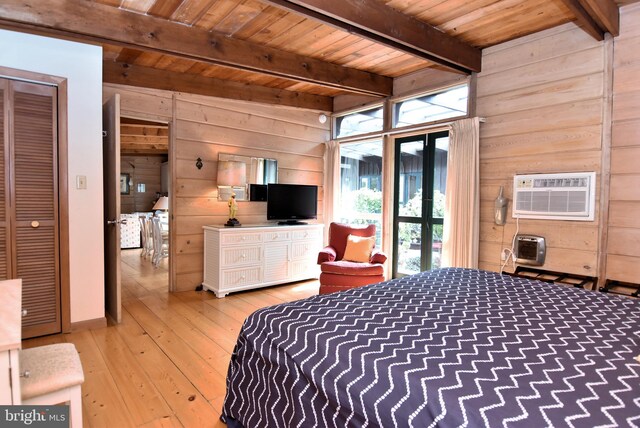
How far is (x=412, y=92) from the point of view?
14.5ft

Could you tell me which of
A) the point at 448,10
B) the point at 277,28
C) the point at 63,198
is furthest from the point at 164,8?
the point at 448,10

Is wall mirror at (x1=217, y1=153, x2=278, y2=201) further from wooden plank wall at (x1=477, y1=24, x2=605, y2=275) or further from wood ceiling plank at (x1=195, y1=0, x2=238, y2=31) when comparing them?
wooden plank wall at (x1=477, y1=24, x2=605, y2=275)

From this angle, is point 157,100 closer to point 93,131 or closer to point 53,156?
point 93,131

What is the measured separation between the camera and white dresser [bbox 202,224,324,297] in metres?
4.21

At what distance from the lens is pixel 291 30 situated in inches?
128

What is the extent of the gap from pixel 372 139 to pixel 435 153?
3.41 feet

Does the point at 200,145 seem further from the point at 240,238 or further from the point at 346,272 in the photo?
the point at 346,272

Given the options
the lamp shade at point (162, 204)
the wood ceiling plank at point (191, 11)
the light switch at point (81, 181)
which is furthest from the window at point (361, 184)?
the lamp shade at point (162, 204)

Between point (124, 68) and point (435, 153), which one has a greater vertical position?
point (124, 68)

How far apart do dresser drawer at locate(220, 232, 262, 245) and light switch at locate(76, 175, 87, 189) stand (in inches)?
57.4

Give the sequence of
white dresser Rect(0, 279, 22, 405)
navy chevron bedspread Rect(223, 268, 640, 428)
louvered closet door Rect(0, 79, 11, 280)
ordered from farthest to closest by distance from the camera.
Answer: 1. louvered closet door Rect(0, 79, 11, 280)
2. white dresser Rect(0, 279, 22, 405)
3. navy chevron bedspread Rect(223, 268, 640, 428)

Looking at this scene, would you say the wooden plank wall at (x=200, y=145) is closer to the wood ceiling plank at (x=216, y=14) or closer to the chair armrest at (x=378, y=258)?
the wood ceiling plank at (x=216, y=14)

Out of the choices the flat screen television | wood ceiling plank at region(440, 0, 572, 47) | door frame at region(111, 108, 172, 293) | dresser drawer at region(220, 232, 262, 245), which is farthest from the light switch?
wood ceiling plank at region(440, 0, 572, 47)

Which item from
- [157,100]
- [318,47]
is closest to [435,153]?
[318,47]
